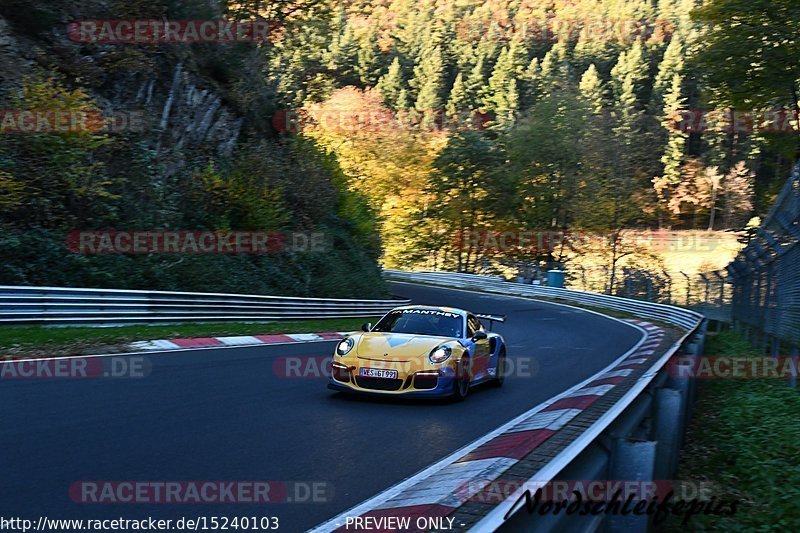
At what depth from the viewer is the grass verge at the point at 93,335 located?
1236 centimetres

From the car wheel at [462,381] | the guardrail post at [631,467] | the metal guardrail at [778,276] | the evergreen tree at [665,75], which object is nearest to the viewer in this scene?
the guardrail post at [631,467]

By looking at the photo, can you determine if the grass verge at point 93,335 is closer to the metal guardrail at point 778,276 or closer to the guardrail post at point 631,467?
the guardrail post at point 631,467

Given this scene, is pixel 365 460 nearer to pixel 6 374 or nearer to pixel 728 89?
pixel 6 374

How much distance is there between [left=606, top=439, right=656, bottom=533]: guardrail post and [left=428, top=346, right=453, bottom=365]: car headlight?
5.24 meters

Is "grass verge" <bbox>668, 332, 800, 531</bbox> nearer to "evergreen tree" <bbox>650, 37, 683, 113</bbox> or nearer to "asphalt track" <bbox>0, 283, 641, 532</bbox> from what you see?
"asphalt track" <bbox>0, 283, 641, 532</bbox>

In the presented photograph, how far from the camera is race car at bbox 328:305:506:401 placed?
9.87m

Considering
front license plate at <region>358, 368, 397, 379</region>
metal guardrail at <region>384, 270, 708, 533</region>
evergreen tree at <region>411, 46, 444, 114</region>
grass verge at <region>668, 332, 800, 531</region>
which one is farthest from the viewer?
evergreen tree at <region>411, 46, 444, 114</region>

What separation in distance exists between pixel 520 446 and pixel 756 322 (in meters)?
11.6

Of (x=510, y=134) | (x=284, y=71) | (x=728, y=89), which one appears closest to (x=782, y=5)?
(x=728, y=89)

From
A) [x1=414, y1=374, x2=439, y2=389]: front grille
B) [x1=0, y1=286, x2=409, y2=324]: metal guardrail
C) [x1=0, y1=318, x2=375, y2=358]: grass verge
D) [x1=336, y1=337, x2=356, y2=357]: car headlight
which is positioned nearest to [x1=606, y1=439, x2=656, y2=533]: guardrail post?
[x1=414, y1=374, x2=439, y2=389]: front grille

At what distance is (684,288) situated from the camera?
3812 cm

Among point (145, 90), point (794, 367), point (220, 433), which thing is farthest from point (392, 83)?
point (220, 433)

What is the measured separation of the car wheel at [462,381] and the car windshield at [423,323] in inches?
20.9

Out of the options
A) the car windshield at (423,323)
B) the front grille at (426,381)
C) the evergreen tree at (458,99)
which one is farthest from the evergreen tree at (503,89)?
the front grille at (426,381)
